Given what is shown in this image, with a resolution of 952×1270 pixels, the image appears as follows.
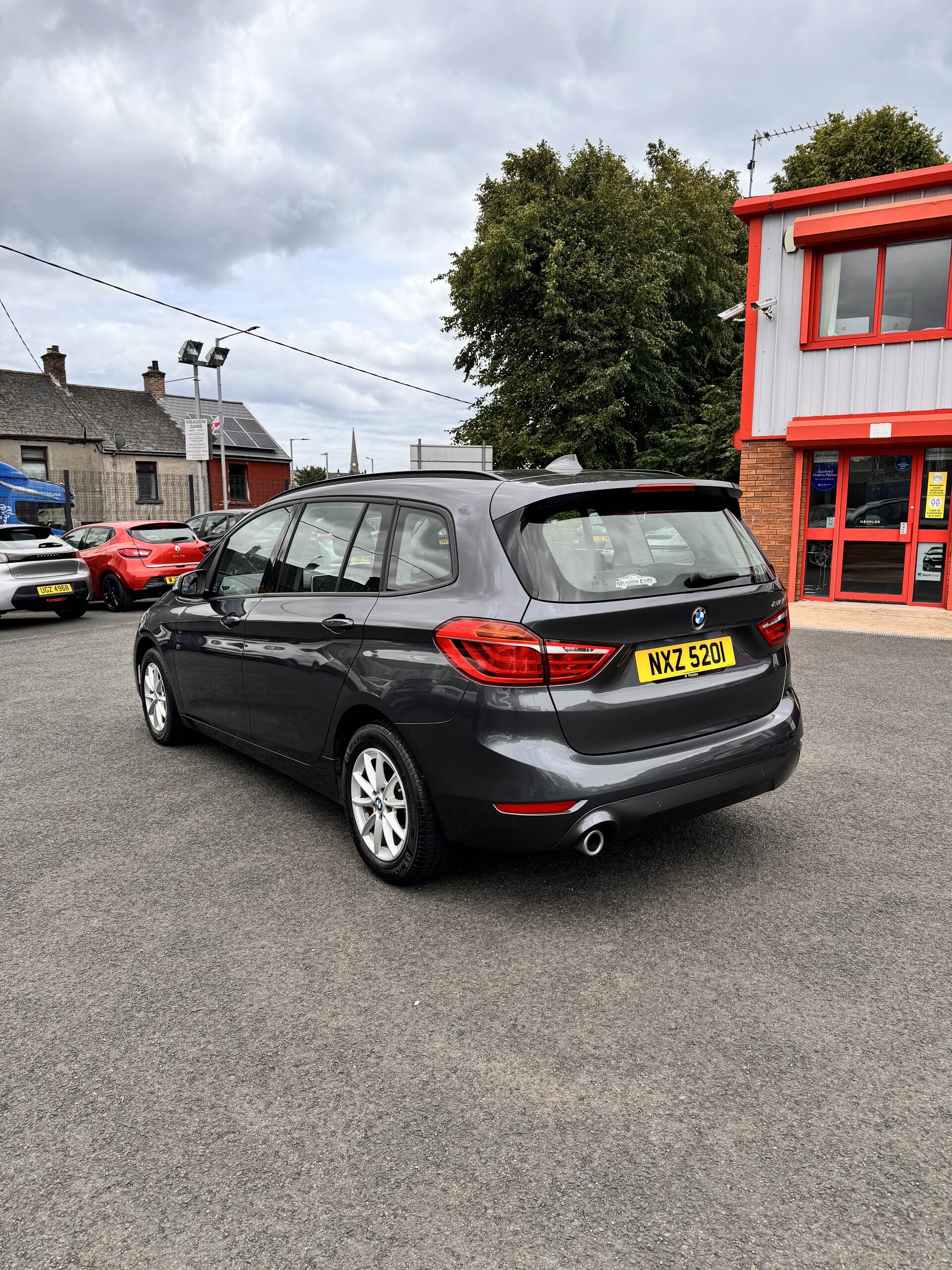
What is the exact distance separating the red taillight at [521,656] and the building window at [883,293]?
1151cm

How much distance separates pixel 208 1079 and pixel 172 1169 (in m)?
0.34

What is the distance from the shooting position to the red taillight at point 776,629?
147 inches

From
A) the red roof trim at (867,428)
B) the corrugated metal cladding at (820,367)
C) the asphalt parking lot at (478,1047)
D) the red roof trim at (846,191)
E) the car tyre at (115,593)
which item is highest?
the red roof trim at (846,191)

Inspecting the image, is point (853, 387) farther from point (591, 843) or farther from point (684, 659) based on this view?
point (591, 843)

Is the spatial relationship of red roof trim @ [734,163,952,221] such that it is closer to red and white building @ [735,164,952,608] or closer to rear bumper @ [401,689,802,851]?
red and white building @ [735,164,952,608]

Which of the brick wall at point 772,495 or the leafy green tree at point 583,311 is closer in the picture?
the brick wall at point 772,495

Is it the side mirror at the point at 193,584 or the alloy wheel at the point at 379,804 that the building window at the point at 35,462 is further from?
the alloy wheel at the point at 379,804

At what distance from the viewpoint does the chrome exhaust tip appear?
3158mm

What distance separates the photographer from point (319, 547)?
4277 millimetres

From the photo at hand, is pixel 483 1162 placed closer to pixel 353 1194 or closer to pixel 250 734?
pixel 353 1194

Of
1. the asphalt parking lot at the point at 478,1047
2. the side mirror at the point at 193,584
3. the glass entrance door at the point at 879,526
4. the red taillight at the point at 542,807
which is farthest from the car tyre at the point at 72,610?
the red taillight at the point at 542,807

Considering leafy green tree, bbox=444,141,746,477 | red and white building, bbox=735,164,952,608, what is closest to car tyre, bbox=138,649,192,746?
red and white building, bbox=735,164,952,608

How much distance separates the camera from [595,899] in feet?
11.6

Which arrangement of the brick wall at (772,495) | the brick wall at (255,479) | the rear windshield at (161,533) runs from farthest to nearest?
1. the brick wall at (255,479)
2. the rear windshield at (161,533)
3. the brick wall at (772,495)
